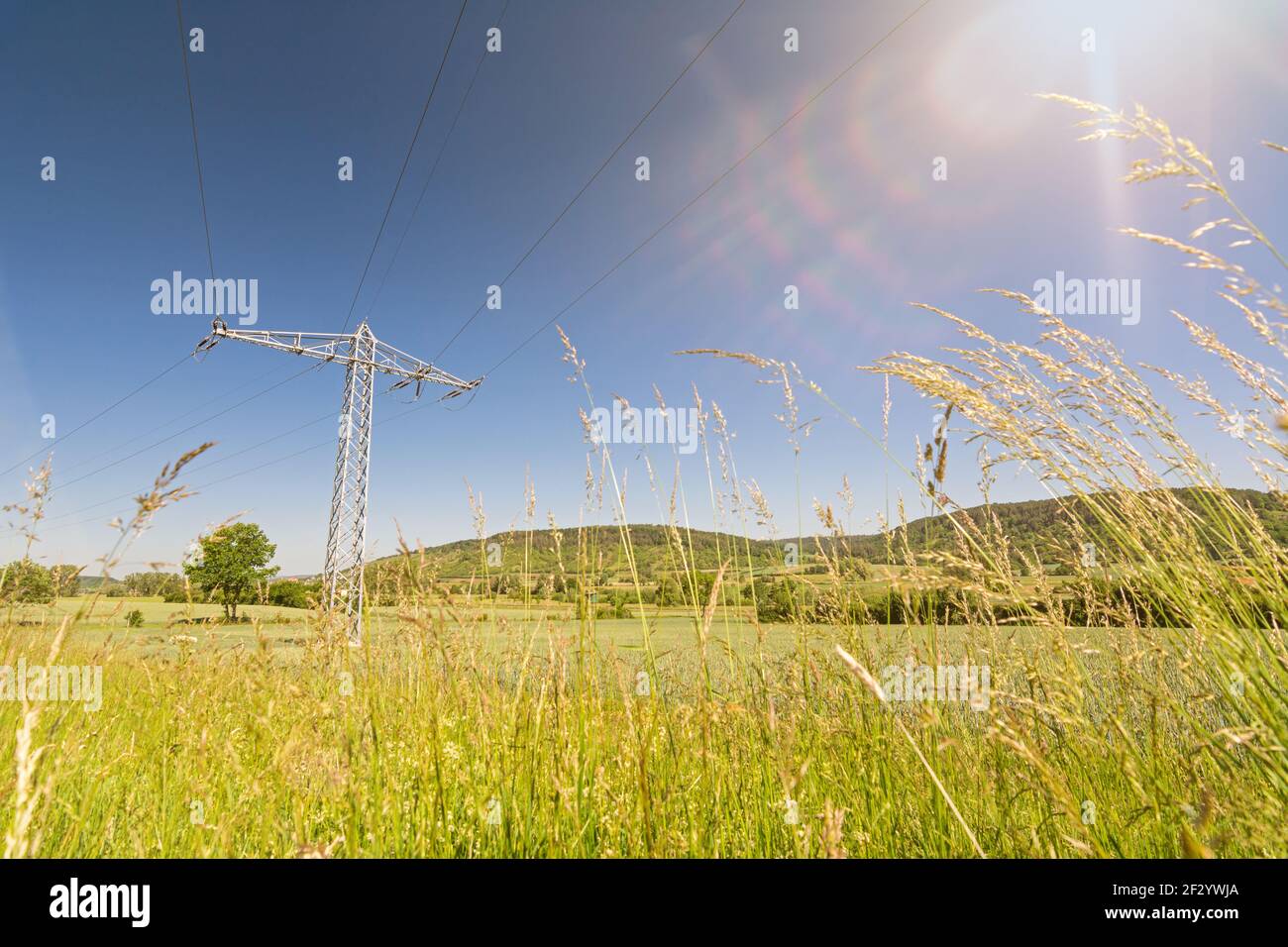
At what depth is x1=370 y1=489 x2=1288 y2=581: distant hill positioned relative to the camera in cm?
215

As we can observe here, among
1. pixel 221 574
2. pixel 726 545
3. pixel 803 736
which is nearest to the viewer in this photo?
pixel 803 736

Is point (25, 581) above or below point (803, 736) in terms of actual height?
above

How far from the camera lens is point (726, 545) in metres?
3.50

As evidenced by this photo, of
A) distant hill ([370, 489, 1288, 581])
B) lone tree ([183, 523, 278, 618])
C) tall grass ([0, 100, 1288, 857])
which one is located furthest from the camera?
lone tree ([183, 523, 278, 618])

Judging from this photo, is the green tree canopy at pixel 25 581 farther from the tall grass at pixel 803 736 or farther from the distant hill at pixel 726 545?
the distant hill at pixel 726 545

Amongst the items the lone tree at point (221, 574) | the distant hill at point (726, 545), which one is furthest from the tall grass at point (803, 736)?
the lone tree at point (221, 574)

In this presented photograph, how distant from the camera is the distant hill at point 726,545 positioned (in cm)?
215

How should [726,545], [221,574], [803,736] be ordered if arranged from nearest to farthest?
[803,736] → [726,545] → [221,574]

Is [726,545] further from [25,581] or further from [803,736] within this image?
[25,581]

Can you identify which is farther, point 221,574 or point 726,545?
point 221,574

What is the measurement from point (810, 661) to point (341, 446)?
15554mm

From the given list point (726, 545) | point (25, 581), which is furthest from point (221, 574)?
point (726, 545)

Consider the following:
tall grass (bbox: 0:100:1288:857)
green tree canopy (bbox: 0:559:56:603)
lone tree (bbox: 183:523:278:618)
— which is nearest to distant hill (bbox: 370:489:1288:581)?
tall grass (bbox: 0:100:1288:857)

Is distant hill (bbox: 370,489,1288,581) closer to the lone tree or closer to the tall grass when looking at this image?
the tall grass
